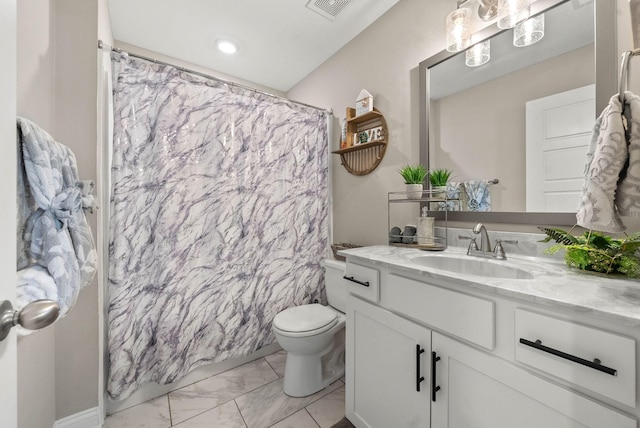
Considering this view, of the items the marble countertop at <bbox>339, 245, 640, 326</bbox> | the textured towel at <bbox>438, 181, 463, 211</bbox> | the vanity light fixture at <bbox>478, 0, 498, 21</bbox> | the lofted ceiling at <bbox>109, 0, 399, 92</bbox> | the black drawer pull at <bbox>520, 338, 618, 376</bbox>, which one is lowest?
the black drawer pull at <bbox>520, 338, 618, 376</bbox>

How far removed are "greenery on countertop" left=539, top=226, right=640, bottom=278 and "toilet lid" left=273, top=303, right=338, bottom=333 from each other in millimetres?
1173

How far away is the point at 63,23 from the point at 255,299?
178 cm

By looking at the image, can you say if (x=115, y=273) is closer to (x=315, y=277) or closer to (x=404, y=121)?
(x=315, y=277)

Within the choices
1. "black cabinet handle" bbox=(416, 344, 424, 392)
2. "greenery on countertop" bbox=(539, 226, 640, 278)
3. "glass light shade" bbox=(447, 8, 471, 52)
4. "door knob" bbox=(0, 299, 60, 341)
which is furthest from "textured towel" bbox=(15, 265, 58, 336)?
"glass light shade" bbox=(447, 8, 471, 52)

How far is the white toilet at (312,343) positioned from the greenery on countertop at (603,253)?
104 centimetres

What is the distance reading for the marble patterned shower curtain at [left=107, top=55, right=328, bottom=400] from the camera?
1.45 metres

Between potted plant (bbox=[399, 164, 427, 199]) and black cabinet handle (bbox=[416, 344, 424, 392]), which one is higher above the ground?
potted plant (bbox=[399, 164, 427, 199])

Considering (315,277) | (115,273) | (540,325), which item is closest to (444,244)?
(540,325)

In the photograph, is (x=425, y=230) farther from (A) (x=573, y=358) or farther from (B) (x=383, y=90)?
(B) (x=383, y=90)

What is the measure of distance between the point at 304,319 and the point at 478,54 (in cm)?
175

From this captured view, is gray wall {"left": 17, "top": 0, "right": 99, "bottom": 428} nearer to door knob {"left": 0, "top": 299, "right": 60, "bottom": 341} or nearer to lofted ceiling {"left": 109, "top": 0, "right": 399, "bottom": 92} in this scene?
lofted ceiling {"left": 109, "top": 0, "right": 399, "bottom": 92}

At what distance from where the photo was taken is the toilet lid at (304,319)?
1.57 m

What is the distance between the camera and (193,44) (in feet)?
6.92

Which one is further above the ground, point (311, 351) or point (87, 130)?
point (87, 130)
